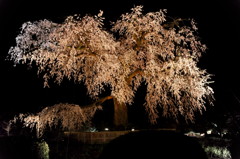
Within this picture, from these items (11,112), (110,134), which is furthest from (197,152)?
(11,112)

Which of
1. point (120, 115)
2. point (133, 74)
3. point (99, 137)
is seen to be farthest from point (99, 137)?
point (133, 74)

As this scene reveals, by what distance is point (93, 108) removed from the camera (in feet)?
39.4

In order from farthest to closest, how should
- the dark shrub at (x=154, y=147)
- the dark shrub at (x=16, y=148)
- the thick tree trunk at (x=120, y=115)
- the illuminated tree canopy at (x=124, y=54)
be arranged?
the thick tree trunk at (x=120, y=115) → the illuminated tree canopy at (x=124, y=54) → the dark shrub at (x=16, y=148) → the dark shrub at (x=154, y=147)

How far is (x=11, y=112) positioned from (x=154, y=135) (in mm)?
15539

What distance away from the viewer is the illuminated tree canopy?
33.4 ft

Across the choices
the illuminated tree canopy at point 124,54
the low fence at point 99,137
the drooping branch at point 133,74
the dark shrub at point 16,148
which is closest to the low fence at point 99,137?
the low fence at point 99,137

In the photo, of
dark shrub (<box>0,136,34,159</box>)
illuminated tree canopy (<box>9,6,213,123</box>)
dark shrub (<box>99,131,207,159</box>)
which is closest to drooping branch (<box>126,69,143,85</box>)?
illuminated tree canopy (<box>9,6,213,123</box>)

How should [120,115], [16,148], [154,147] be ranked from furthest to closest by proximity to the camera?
1. [120,115]
2. [16,148]
3. [154,147]

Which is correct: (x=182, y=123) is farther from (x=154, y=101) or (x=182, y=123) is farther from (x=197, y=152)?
(x=197, y=152)

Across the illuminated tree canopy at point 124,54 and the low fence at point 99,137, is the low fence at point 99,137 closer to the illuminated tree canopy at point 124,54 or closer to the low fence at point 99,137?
the low fence at point 99,137

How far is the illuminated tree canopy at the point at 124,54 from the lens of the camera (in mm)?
10195

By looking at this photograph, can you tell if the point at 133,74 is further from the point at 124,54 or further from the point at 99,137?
the point at 99,137

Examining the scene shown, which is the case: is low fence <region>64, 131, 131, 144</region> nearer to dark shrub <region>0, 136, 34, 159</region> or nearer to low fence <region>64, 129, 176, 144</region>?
low fence <region>64, 129, 176, 144</region>

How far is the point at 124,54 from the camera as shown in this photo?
422 inches
